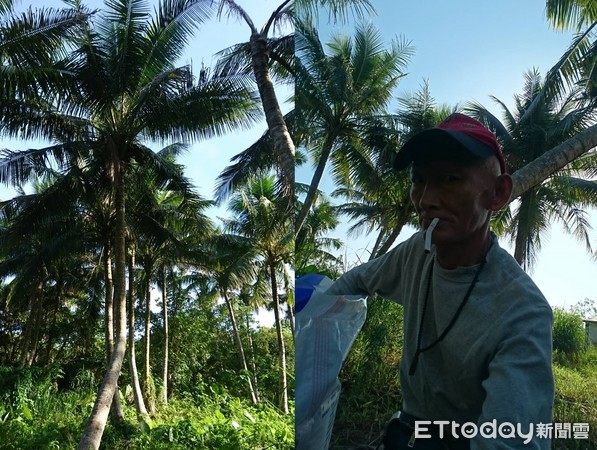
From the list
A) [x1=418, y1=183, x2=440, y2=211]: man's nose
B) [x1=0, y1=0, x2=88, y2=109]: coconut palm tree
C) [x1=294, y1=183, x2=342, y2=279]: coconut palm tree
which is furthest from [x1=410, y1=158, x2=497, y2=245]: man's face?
[x1=0, y1=0, x2=88, y2=109]: coconut palm tree

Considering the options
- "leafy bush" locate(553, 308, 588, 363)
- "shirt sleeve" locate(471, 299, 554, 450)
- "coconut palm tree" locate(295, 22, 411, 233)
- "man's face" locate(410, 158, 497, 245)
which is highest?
"coconut palm tree" locate(295, 22, 411, 233)

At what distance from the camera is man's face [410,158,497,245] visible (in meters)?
0.59

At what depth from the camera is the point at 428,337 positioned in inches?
25.1

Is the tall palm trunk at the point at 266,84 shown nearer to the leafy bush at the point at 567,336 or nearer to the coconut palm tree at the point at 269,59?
the coconut palm tree at the point at 269,59

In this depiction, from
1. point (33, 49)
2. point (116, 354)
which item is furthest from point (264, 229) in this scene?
point (33, 49)

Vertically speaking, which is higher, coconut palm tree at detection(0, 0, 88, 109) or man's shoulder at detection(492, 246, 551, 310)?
coconut palm tree at detection(0, 0, 88, 109)

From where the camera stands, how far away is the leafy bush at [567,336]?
24.5 inches

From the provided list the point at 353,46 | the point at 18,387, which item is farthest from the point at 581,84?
the point at 18,387

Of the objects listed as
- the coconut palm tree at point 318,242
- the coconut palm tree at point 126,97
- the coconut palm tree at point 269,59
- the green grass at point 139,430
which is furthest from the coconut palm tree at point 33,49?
the coconut palm tree at point 318,242

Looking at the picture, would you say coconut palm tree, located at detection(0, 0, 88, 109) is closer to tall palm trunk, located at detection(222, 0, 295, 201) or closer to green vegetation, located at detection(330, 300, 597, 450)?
tall palm trunk, located at detection(222, 0, 295, 201)

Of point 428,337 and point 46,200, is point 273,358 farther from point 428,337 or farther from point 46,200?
point 428,337

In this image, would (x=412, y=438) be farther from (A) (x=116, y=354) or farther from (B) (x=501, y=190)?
(A) (x=116, y=354)

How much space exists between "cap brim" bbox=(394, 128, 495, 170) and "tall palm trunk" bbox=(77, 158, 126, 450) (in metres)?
7.86

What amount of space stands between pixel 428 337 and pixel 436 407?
77mm
